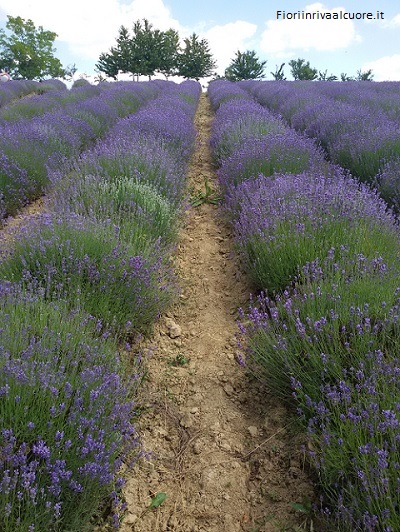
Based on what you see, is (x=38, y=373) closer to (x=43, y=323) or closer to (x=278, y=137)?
(x=43, y=323)

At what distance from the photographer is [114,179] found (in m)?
4.14

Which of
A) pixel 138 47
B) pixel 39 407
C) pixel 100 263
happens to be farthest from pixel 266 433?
pixel 138 47

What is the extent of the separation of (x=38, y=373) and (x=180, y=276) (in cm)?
214

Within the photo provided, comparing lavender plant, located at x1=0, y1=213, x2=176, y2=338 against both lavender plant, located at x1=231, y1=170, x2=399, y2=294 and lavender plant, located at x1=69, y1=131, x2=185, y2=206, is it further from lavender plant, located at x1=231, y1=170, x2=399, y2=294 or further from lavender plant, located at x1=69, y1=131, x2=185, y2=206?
lavender plant, located at x1=69, y1=131, x2=185, y2=206

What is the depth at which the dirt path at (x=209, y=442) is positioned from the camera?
178 cm

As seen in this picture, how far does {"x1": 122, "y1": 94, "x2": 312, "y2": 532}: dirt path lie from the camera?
178 cm

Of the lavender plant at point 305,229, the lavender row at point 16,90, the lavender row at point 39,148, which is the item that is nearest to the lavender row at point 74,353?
the lavender plant at point 305,229

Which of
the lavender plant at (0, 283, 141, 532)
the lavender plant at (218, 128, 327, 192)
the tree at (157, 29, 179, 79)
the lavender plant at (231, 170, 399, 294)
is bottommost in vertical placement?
the lavender plant at (0, 283, 141, 532)

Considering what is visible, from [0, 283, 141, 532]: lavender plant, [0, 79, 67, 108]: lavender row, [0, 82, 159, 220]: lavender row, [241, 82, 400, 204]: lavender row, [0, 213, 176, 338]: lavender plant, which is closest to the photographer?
[0, 283, 141, 532]: lavender plant

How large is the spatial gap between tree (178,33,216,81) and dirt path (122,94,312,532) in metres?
35.7

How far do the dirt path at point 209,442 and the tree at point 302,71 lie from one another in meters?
33.3

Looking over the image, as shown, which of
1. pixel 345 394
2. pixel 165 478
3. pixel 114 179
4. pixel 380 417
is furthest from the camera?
pixel 114 179

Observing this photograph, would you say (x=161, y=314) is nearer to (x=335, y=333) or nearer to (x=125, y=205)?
(x=125, y=205)

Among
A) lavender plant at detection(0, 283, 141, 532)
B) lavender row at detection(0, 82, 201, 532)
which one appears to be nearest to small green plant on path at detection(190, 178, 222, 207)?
lavender row at detection(0, 82, 201, 532)
